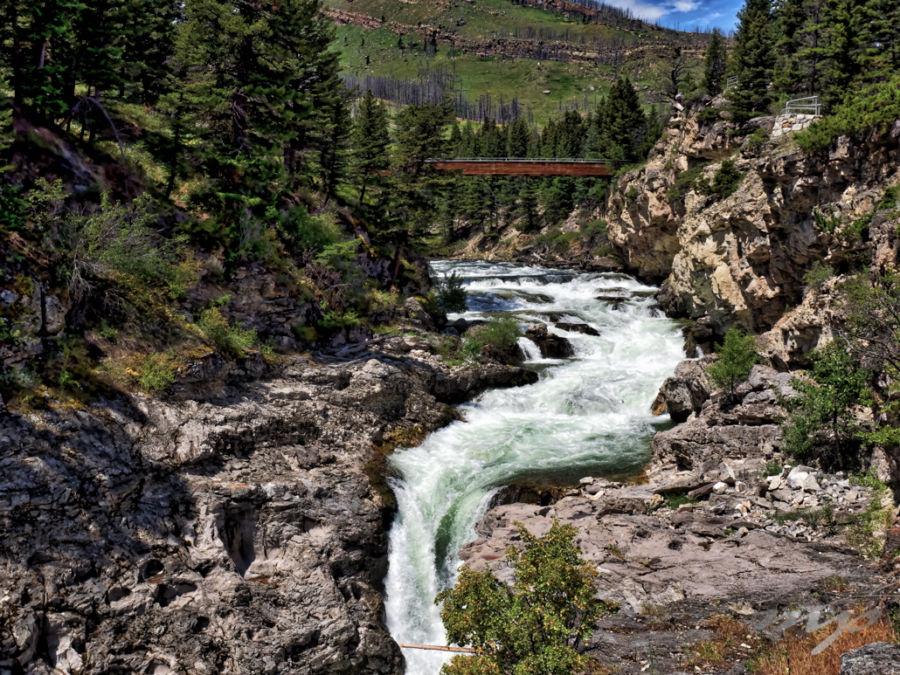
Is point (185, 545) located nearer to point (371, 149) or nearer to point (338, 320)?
point (338, 320)

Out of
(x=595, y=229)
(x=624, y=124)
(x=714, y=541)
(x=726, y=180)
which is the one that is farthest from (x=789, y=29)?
(x=714, y=541)

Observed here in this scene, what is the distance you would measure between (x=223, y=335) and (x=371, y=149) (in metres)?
19.2

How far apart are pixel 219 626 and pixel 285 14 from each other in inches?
959

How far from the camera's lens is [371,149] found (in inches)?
1352

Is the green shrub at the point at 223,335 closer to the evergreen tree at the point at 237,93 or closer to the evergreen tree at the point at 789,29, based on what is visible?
the evergreen tree at the point at 237,93

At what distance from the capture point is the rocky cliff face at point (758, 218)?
67.4ft

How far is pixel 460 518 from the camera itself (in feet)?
57.7

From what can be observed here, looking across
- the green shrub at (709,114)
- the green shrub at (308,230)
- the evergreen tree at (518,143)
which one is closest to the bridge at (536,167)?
the green shrub at (709,114)

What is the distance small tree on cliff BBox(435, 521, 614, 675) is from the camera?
8.26 m

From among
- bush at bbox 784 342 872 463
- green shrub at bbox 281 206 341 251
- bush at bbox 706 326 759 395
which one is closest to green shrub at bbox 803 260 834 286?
Answer: bush at bbox 706 326 759 395

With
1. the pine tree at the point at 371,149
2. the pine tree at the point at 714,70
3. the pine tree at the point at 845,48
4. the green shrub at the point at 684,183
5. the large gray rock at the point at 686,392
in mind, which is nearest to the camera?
the large gray rock at the point at 686,392

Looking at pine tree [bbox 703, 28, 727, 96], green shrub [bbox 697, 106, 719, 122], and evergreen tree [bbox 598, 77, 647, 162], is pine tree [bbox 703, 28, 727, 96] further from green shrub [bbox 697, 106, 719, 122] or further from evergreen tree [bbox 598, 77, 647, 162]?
evergreen tree [bbox 598, 77, 647, 162]

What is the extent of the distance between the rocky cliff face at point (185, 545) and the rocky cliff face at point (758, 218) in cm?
1949

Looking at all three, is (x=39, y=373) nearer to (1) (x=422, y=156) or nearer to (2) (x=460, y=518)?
(2) (x=460, y=518)
